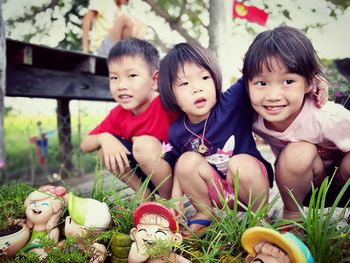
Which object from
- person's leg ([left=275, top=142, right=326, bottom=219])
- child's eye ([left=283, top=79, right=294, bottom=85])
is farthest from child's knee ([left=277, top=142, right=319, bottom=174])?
child's eye ([left=283, top=79, right=294, bottom=85])

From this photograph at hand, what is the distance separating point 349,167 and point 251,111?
43 centimetres

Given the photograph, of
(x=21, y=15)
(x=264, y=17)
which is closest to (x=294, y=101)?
(x=264, y=17)

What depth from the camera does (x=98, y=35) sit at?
12.0 feet

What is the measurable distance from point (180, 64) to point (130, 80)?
317mm

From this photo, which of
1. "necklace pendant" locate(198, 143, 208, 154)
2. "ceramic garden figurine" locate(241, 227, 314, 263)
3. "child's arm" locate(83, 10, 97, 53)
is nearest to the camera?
"ceramic garden figurine" locate(241, 227, 314, 263)

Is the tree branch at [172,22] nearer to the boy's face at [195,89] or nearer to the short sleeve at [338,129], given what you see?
the boy's face at [195,89]

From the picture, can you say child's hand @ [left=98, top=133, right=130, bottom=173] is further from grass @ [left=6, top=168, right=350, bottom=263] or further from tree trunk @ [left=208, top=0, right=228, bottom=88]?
tree trunk @ [left=208, top=0, right=228, bottom=88]

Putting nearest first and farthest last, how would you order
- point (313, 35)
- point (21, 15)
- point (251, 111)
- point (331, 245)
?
1. point (331, 245)
2. point (251, 111)
3. point (313, 35)
4. point (21, 15)

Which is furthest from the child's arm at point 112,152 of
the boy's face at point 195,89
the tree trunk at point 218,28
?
the tree trunk at point 218,28

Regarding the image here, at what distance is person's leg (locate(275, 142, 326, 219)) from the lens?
124 cm

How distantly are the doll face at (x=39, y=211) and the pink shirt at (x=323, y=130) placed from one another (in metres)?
0.86

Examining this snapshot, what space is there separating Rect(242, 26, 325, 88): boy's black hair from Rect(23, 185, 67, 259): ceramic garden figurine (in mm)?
825

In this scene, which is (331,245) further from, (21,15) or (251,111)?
(21,15)

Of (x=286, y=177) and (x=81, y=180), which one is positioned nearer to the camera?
(x=286, y=177)
